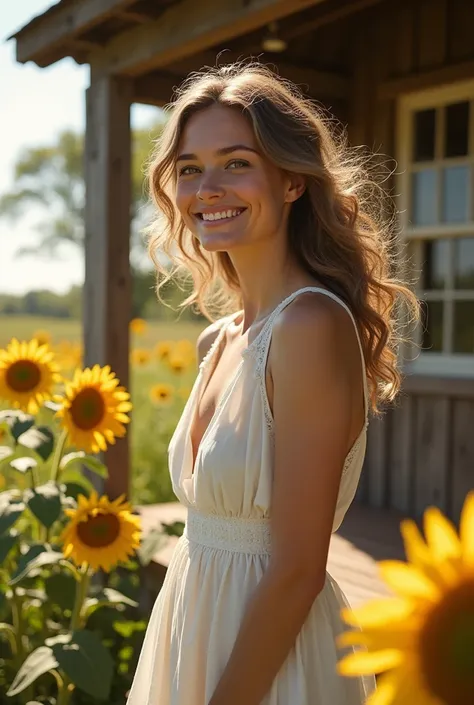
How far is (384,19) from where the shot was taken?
4.80 m

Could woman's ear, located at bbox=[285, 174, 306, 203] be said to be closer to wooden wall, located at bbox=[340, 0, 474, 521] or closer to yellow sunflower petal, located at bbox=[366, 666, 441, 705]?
yellow sunflower petal, located at bbox=[366, 666, 441, 705]

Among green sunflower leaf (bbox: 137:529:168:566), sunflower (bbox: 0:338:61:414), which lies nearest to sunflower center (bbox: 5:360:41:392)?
sunflower (bbox: 0:338:61:414)

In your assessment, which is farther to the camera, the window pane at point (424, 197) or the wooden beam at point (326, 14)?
the window pane at point (424, 197)

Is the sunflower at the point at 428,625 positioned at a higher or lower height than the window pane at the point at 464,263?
lower

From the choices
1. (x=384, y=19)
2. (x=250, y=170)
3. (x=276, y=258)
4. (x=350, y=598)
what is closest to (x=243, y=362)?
(x=276, y=258)

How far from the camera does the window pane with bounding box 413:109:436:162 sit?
465cm

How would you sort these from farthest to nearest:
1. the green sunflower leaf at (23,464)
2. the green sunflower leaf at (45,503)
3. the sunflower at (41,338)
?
the sunflower at (41,338) < the green sunflower leaf at (23,464) < the green sunflower leaf at (45,503)

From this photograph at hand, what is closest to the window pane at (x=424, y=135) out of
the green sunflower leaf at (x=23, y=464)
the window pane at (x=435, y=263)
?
the window pane at (x=435, y=263)

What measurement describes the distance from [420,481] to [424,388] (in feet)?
1.72

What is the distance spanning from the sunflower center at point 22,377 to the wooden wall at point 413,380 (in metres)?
2.05

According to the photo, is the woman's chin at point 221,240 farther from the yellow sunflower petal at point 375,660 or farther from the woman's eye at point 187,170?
the yellow sunflower petal at point 375,660

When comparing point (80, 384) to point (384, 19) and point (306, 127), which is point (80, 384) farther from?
point (384, 19)

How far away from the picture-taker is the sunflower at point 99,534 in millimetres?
2676

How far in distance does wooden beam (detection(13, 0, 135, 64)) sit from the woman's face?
226cm
